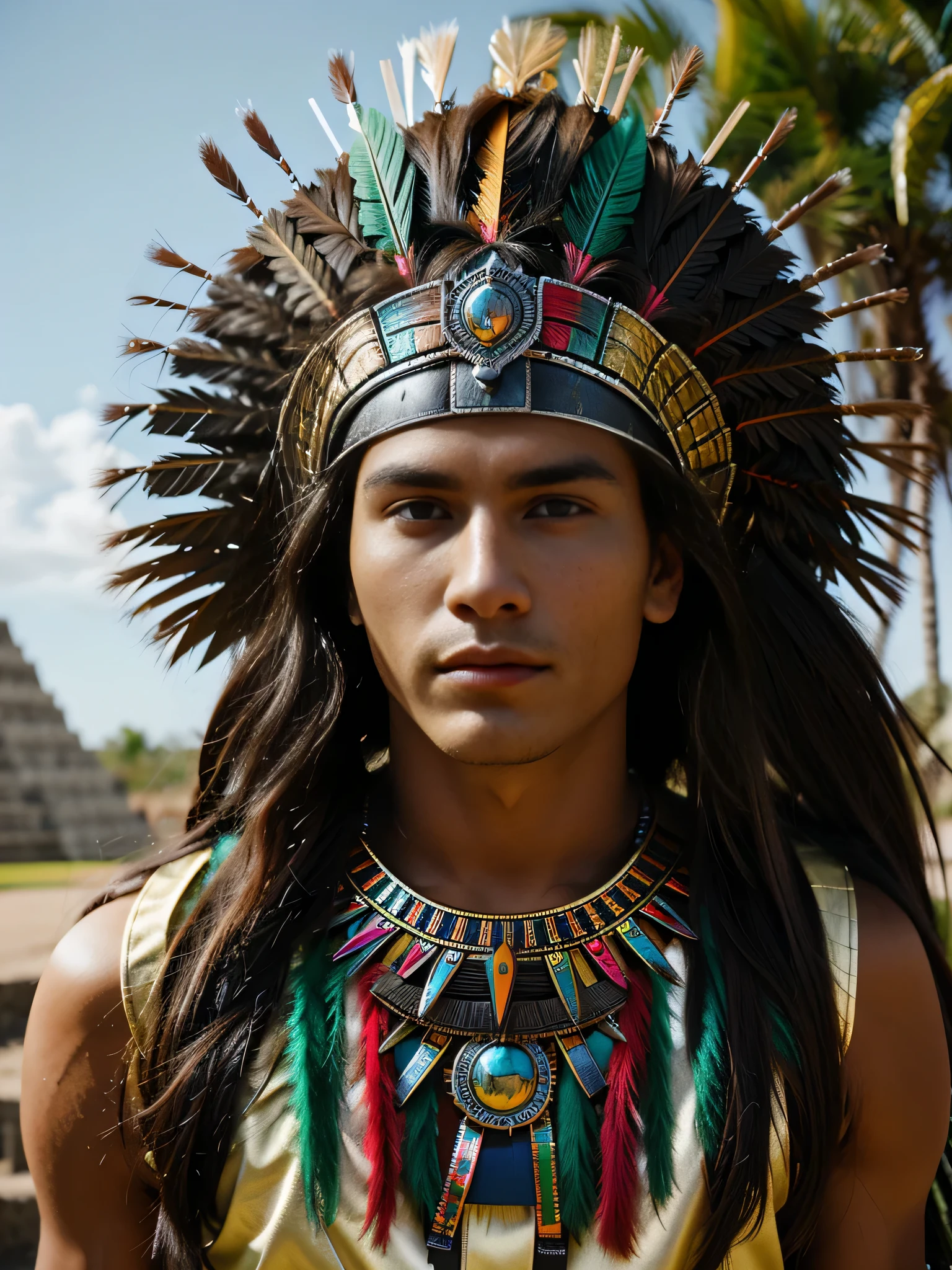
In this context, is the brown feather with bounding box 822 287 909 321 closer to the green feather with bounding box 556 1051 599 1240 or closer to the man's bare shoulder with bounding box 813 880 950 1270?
the man's bare shoulder with bounding box 813 880 950 1270

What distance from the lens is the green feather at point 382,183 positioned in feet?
6.81

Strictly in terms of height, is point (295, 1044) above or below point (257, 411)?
below

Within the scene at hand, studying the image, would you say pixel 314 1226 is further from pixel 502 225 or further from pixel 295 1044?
pixel 502 225

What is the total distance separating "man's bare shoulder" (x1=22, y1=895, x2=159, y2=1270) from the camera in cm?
197

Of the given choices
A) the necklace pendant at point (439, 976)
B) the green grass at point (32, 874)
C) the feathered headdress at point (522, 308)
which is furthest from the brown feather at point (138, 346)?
the green grass at point (32, 874)

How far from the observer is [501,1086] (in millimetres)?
1866

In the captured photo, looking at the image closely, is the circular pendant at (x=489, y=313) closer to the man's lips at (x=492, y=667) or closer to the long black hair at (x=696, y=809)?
the long black hair at (x=696, y=809)

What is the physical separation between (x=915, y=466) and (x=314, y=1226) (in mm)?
1938

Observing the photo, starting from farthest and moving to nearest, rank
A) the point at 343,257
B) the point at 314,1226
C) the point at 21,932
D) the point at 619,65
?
the point at 21,932
the point at 619,65
the point at 343,257
the point at 314,1226

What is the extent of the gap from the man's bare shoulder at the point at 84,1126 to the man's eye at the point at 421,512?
3.18ft

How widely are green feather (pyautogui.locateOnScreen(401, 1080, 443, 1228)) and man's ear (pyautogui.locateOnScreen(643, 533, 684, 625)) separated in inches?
37.2

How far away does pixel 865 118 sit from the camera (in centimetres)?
951

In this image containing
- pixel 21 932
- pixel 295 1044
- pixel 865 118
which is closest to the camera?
pixel 295 1044

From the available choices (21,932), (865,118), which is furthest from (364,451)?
(865,118)
